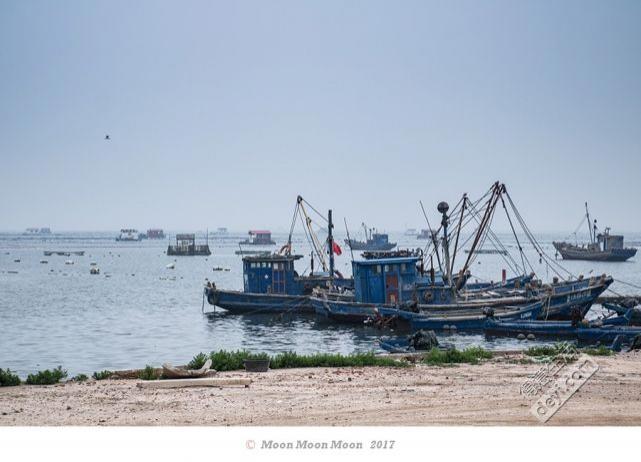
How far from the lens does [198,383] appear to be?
12.6m

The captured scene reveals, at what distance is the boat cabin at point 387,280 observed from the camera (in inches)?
1363

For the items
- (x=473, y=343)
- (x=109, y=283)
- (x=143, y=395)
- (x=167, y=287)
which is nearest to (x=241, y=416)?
(x=143, y=395)

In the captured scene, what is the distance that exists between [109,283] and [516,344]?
1939 inches

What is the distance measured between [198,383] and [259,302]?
29.0 m

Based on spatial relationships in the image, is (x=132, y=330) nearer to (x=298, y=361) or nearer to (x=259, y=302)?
(x=259, y=302)

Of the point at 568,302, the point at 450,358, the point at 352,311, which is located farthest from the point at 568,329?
the point at 450,358

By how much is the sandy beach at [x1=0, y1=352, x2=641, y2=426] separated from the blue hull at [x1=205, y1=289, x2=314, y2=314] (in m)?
26.6

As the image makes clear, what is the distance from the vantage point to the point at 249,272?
42.6 metres

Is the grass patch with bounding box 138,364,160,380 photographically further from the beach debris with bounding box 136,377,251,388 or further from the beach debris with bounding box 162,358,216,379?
the beach debris with bounding box 136,377,251,388

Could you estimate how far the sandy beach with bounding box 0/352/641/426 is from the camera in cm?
933

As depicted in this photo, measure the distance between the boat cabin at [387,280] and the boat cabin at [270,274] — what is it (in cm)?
787

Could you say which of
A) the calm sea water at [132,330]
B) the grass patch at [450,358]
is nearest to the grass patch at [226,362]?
the grass patch at [450,358]
